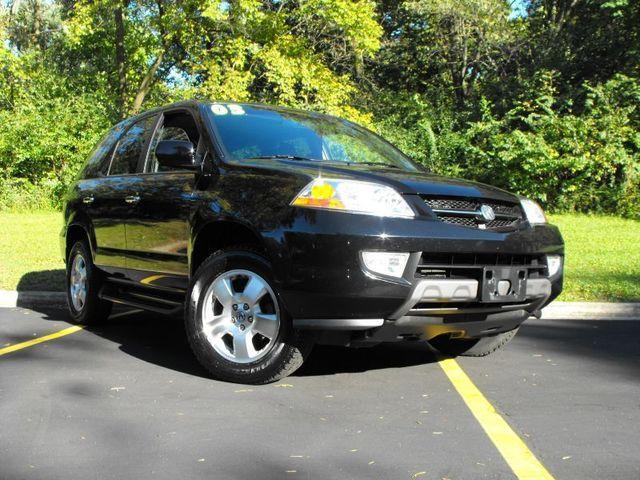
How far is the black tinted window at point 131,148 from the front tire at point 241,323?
171 cm

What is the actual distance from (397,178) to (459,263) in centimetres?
62

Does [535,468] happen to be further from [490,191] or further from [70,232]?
[70,232]

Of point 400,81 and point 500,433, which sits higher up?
point 400,81

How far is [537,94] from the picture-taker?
70.8 feet

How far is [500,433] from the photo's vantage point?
12.1 ft

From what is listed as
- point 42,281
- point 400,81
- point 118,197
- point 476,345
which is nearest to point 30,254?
point 42,281

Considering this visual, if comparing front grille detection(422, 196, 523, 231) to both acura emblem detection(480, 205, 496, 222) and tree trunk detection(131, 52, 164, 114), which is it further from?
tree trunk detection(131, 52, 164, 114)

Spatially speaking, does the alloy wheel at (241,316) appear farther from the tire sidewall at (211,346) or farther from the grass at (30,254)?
the grass at (30,254)

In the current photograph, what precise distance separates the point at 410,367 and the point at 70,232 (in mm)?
3451

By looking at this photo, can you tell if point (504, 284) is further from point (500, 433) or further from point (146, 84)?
point (146, 84)

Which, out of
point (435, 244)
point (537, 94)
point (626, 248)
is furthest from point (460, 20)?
point (435, 244)

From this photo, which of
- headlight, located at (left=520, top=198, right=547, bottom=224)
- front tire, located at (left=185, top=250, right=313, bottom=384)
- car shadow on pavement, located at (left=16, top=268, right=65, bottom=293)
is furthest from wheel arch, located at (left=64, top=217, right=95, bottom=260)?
headlight, located at (left=520, top=198, right=547, bottom=224)

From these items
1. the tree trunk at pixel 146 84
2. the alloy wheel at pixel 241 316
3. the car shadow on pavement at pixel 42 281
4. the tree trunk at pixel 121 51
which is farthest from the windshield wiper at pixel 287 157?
the tree trunk at pixel 146 84

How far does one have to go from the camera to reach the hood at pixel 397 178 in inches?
170
